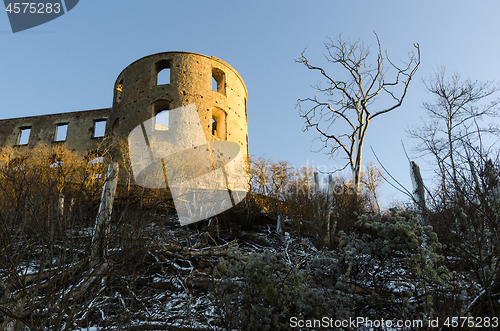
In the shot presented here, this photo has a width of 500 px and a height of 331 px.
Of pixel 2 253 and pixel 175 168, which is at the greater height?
pixel 175 168

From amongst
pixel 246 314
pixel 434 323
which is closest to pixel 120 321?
pixel 246 314

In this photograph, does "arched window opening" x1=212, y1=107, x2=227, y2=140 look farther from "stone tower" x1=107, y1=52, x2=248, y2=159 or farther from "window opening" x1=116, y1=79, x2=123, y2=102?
"window opening" x1=116, y1=79, x2=123, y2=102

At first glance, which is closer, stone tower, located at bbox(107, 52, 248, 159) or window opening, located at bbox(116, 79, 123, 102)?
stone tower, located at bbox(107, 52, 248, 159)

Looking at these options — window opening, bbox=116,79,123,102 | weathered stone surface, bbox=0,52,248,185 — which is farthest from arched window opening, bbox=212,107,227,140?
window opening, bbox=116,79,123,102

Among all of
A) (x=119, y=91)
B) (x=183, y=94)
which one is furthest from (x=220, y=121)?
(x=119, y=91)

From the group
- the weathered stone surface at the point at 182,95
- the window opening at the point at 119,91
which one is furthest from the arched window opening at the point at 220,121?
the window opening at the point at 119,91

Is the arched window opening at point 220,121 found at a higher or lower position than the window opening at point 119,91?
lower

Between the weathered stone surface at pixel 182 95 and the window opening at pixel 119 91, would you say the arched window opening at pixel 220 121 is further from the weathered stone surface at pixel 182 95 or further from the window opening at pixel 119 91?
the window opening at pixel 119 91

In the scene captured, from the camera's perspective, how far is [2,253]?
153 inches

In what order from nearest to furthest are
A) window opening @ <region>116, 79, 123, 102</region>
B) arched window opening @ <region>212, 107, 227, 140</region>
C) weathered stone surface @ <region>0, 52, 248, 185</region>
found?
weathered stone surface @ <region>0, 52, 248, 185</region>, arched window opening @ <region>212, 107, 227, 140</region>, window opening @ <region>116, 79, 123, 102</region>

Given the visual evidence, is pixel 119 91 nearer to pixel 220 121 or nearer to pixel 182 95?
pixel 182 95

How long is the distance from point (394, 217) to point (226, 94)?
47.8ft

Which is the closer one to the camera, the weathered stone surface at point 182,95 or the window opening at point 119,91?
the weathered stone surface at point 182,95

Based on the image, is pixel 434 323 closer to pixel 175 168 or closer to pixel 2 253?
pixel 2 253
